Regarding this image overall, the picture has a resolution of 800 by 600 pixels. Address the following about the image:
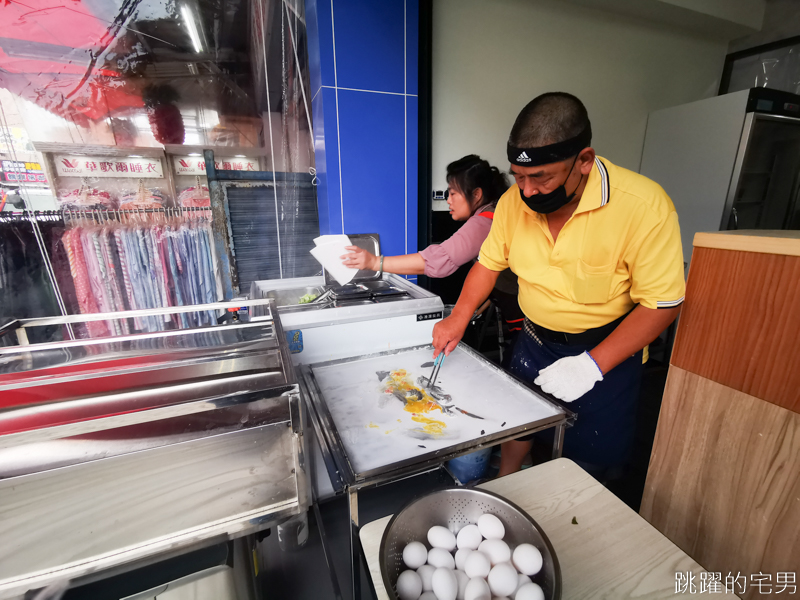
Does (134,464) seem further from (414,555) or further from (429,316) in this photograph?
(429,316)

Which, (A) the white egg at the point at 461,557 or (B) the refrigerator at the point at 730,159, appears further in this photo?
(B) the refrigerator at the point at 730,159

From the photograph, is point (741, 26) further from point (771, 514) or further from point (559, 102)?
point (771, 514)

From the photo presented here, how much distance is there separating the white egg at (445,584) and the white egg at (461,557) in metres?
0.03

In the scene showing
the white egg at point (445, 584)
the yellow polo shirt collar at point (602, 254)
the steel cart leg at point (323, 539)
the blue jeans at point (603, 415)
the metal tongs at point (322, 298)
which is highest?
the yellow polo shirt collar at point (602, 254)

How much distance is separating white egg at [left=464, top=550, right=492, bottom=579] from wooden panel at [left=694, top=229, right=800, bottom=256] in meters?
0.90

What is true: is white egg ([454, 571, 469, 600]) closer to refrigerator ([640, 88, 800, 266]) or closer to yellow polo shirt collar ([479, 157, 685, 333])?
yellow polo shirt collar ([479, 157, 685, 333])

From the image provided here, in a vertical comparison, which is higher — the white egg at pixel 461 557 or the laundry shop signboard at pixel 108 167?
the laundry shop signboard at pixel 108 167

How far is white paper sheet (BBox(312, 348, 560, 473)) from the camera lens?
3.12 feet

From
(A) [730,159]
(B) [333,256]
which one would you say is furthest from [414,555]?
(A) [730,159]

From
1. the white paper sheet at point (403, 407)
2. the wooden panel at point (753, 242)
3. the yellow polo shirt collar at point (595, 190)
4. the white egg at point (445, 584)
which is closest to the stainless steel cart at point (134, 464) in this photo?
the white paper sheet at point (403, 407)

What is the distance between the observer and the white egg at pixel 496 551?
25.0 inches

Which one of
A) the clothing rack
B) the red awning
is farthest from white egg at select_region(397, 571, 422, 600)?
the red awning

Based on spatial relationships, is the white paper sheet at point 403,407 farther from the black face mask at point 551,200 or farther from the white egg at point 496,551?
the black face mask at point 551,200

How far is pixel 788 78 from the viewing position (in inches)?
123
